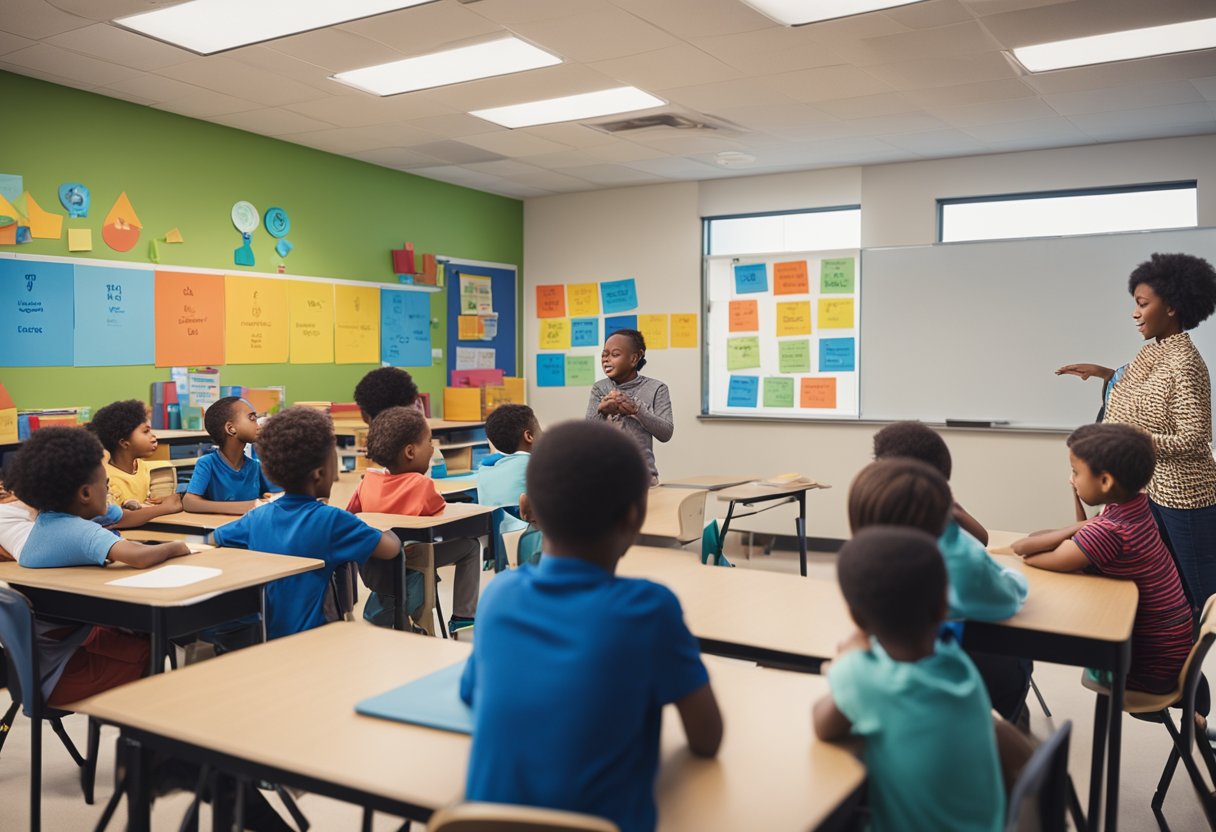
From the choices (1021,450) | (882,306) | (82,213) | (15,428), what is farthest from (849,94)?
(15,428)

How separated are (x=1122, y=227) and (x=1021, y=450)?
1.46 m

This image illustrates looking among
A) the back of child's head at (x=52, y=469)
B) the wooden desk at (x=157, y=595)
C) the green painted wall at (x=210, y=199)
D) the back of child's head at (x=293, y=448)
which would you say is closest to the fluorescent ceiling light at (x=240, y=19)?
the green painted wall at (x=210, y=199)

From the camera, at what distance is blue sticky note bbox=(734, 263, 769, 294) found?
6.89m

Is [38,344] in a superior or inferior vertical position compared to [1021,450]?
superior

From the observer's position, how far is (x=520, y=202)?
786cm

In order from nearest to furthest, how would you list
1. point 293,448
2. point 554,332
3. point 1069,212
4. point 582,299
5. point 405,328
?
point 293,448, point 1069,212, point 405,328, point 582,299, point 554,332

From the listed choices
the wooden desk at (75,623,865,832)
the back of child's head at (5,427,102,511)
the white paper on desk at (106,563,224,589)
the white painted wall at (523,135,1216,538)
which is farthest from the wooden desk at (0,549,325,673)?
the white painted wall at (523,135,1216,538)

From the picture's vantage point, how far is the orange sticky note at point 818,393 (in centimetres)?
672

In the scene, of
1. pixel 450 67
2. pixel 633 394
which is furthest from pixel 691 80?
pixel 633 394

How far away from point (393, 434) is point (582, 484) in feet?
7.22

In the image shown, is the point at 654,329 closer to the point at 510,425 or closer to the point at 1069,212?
the point at 1069,212

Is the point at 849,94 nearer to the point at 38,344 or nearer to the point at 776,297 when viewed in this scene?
the point at 776,297

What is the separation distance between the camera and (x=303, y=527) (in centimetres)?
258

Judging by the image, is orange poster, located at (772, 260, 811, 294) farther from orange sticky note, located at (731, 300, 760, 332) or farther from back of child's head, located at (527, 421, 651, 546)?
back of child's head, located at (527, 421, 651, 546)
